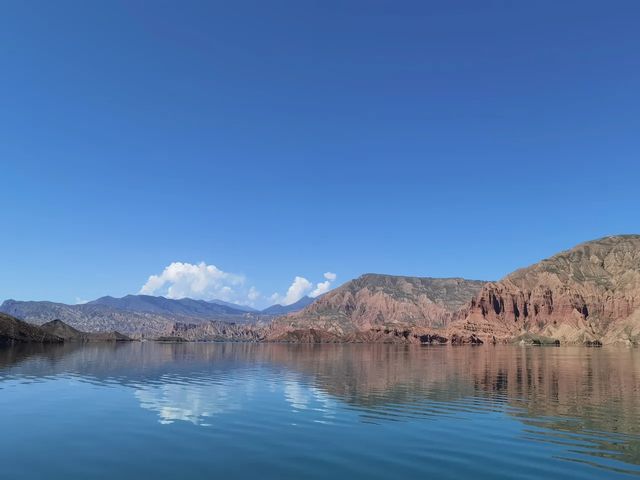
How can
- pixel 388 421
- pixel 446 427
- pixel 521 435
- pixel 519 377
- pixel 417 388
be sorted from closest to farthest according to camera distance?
pixel 521 435
pixel 446 427
pixel 388 421
pixel 417 388
pixel 519 377

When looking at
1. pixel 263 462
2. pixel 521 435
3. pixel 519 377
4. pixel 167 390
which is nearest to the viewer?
pixel 263 462

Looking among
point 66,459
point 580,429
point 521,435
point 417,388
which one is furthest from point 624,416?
point 66,459

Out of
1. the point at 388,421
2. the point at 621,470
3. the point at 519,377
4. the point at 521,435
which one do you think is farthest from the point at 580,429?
the point at 519,377

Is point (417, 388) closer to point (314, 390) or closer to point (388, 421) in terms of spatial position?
point (314, 390)

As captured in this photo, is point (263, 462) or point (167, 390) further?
point (167, 390)

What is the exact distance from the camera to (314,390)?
65.9m

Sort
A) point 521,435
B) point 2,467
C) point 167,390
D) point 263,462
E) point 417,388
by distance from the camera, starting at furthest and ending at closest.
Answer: point 417,388, point 167,390, point 521,435, point 263,462, point 2,467

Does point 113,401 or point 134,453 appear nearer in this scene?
point 134,453

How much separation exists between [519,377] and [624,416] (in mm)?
44525

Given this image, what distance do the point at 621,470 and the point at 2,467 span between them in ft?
113

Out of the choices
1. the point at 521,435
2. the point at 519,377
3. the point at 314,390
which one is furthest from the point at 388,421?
the point at 519,377

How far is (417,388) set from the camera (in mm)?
68000

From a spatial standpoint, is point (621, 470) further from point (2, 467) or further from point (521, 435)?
point (2, 467)

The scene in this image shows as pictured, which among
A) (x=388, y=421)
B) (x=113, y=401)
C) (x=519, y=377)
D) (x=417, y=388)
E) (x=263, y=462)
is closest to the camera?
(x=263, y=462)
